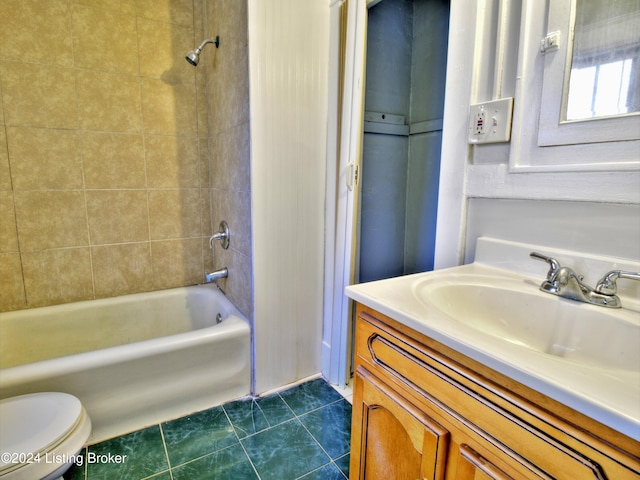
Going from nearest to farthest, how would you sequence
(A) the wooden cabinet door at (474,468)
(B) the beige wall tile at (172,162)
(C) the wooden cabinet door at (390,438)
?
(A) the wooden cabinet door at (474,468) → (C) the wooden cabinet door at (390,438) → (B) the beige wall tile at (172,162)

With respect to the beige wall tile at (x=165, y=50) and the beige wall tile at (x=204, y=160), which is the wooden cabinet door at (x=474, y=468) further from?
the beige wall tile at (x=165, y=50)

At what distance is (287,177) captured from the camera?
168cm

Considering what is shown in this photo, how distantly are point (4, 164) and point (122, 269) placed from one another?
74cm

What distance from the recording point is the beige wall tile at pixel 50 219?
179 cm

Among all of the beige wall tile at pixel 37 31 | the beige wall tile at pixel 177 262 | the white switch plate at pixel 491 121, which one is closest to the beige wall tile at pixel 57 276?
the beige wall tile at pixel 177 262

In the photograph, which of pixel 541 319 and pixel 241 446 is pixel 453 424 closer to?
pixel 541 319

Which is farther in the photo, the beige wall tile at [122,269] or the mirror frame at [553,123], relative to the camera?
the beige wall tile at [122,269]

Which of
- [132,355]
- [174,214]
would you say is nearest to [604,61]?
[132,355]

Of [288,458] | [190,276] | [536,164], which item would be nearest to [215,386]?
[288,458]

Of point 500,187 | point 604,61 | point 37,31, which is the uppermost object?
point 37,31

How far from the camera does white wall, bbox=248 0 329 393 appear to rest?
1563 mm

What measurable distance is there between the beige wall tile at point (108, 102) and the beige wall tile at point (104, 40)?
1.9 inches

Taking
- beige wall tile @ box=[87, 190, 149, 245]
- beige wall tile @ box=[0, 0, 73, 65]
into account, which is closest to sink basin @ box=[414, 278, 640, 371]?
beige wall tile @ box=[87, 190, 149, 245]

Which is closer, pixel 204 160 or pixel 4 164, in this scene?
pixel 4 164
